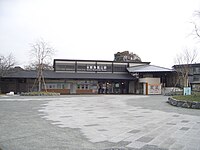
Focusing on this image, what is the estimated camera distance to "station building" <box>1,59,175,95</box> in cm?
3466

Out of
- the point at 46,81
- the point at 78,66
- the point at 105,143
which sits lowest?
the point at 105,143

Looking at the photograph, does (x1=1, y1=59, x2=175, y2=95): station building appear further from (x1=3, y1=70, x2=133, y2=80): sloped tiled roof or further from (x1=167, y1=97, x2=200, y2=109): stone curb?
(x1=167, y1=97, x2=200, y2=109): stone curb

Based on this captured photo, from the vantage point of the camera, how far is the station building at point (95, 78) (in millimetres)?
34656

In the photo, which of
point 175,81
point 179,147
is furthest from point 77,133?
point 175,81

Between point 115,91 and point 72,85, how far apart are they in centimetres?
766

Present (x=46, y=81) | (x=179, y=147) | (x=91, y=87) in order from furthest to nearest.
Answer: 1. (x=91, y=87)
2. (x=46, y=81)
3. (x=179, y=147)

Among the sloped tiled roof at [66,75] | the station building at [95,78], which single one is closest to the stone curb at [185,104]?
the station building at [95,78]

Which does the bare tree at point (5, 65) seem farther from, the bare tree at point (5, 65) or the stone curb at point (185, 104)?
the stone curb at point (185, 104)

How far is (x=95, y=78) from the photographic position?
3556 cm

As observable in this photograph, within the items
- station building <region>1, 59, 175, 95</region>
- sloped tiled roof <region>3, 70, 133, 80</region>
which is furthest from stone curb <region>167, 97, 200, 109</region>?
sloped tiled roof <region>3, 70, 133, 80</region>

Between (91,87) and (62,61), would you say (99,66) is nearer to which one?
(91,87)

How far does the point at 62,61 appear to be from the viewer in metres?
38.1

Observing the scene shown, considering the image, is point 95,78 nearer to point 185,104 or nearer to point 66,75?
point 66,75

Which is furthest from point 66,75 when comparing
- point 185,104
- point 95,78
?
point 185,104
